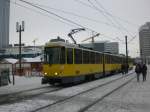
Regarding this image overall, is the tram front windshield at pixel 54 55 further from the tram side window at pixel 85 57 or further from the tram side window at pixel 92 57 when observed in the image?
the tram side window at pixel 92 57

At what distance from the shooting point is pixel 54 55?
Result: 25391 millimetres

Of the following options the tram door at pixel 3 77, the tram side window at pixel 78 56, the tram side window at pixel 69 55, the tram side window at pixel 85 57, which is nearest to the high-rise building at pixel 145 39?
the tram side window at pixel 85 57

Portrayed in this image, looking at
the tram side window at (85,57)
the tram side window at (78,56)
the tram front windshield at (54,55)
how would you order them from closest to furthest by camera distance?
the tram front windshield at (54,55) → the tram side window at (78,56) → the tram side window at (85,57)

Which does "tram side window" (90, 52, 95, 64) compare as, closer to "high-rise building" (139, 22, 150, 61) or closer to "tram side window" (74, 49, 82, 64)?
"tram side window" (74, 49, 82, 64)

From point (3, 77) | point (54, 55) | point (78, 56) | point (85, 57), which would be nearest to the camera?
point (3, 77)

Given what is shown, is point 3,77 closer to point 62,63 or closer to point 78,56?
point 62,63

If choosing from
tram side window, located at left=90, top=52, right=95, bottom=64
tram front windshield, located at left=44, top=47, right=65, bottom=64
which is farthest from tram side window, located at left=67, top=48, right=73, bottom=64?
tram side window, located at left=90, top=52, right=95, bottom=64

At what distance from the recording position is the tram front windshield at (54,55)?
25.1 m

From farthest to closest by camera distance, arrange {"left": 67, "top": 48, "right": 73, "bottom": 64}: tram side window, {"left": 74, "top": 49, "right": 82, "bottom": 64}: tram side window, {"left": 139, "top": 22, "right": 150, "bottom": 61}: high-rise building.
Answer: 1. {"left": 139, "top": 22, "right": 150, "bottom": 61}: high-rise building
2. {"left": 74, "top": 49, "right": 82, "bottom": 64}: tram side window
3. {"left": 67, "top": 48, "right": 73, "bottom": 64}: tram side window

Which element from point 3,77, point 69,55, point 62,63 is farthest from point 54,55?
point 3,77

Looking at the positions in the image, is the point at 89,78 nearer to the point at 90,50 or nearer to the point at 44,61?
the point at 90,50

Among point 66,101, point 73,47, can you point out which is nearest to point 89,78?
point 73,47

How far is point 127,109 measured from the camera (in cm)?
1330

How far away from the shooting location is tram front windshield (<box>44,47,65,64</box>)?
2509 centimetres
